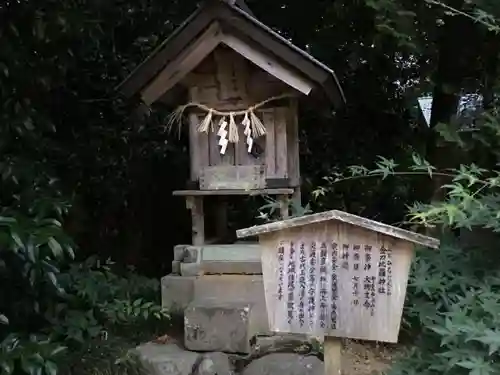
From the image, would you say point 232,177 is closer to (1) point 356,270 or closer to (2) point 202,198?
(2) point 202,198

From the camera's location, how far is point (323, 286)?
254 centimetres

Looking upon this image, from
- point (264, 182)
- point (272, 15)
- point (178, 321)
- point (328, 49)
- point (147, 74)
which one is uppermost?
point (272, 15)

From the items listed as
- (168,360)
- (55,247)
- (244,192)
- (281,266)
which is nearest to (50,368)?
(55,247)

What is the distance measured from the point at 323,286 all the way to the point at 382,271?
0.84ft

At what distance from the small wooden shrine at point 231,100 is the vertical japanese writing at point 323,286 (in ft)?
4.79

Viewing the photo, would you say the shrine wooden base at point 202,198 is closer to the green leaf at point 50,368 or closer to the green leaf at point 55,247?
the green leaf at point 55,247

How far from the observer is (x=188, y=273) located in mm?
4172

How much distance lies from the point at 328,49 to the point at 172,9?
63.4 inches

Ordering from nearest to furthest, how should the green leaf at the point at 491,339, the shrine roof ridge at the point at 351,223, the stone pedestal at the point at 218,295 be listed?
1. the green leaf at the point at 491,339
2. the shrine roof ridge at the point at 351,223
3. the stone pedestal at the point at 218,295

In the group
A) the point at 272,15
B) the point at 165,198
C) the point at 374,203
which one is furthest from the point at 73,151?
the point at 374,203

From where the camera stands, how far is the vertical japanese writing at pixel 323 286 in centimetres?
253

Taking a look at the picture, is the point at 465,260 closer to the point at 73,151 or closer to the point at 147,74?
the point at 147,74

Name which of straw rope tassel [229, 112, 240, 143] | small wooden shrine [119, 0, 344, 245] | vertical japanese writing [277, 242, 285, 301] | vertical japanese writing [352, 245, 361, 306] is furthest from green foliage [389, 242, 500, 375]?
straw rope tassel [229, 112, 240, 143]

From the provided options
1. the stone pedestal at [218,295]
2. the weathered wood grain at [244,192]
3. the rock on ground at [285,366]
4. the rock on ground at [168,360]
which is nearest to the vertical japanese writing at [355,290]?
the rock on ground at [285,366]
